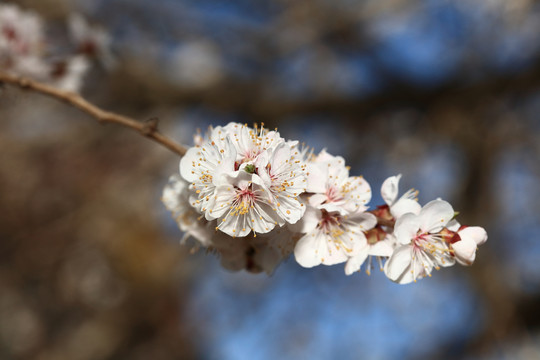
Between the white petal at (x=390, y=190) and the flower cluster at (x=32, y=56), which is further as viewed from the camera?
the flower cluster at (x=32, y=56)

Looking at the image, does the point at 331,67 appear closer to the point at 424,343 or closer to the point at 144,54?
the point at 144,54

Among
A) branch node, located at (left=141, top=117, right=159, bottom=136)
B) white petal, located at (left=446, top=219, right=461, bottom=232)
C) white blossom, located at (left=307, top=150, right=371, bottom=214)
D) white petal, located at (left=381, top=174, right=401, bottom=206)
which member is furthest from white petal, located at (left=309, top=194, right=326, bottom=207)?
branch node, located at (left=141, top=117, right=159, bottom=136)

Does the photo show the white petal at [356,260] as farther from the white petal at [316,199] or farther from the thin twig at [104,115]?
the thin twig at [104,115]

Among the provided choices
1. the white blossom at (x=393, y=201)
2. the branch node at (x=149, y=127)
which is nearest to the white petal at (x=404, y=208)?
the white blossom at (x=393, y=201)

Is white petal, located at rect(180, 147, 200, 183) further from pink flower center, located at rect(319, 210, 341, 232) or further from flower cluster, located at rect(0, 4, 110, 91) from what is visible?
flower cluster, located at rect(0, 4, 110, 91)

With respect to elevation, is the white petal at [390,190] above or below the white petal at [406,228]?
above

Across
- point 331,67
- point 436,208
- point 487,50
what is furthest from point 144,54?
point 436,208
